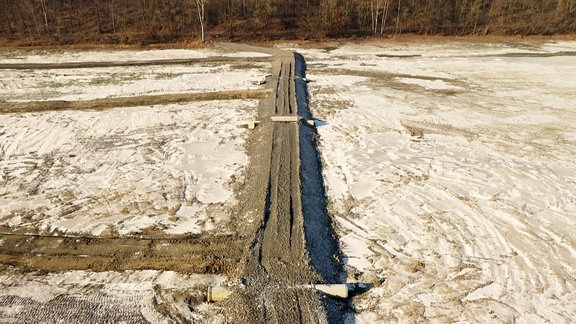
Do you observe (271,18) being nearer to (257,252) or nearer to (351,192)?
(351,192)

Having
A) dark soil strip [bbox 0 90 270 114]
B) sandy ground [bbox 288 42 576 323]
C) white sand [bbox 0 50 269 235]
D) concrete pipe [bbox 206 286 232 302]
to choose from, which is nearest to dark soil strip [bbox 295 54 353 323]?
sandy ground [bbox 288 42 576 323]

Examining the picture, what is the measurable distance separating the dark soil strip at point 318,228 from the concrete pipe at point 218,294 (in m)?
1.52

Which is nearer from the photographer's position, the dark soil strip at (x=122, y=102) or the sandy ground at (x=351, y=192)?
the sandy ground at (x=351, y=192)

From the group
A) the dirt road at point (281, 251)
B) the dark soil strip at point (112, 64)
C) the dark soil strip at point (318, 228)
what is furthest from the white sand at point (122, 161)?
the dark soil strip at point (112, 64)

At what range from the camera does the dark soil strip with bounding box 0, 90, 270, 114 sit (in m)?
13.8

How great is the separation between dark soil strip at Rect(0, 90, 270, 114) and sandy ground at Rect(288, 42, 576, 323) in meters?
2.91

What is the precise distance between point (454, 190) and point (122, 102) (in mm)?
11402

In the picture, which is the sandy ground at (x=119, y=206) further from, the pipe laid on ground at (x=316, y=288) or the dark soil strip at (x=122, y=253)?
the pipe laid on ground at (x=316, y=288)

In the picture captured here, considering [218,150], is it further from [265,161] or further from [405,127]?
[405,127]

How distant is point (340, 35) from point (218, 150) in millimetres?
18025

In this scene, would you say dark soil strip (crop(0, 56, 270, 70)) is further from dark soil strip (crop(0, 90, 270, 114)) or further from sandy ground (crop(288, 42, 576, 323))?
dark soil strip (crop(0, 90, 270, 114))

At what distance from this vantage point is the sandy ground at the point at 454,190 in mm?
6379

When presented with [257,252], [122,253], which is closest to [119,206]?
[122,253]

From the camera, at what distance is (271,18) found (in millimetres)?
27297
